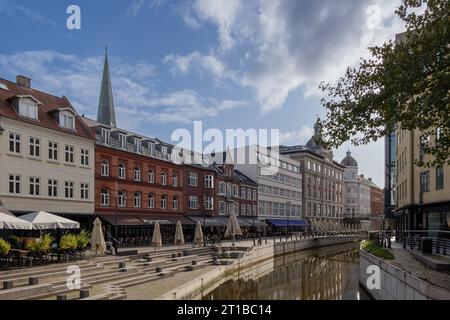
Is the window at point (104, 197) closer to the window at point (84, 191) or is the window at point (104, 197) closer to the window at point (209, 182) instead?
the window at point (84, 191)

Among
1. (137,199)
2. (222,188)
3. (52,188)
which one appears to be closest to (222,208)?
(222,188)

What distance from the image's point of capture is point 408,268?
1961 centimetres

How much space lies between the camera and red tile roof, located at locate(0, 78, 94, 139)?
2945 centimetres

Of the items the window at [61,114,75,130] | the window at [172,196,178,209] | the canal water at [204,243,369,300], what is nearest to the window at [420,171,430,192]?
the canal water at [204,243,369,300]

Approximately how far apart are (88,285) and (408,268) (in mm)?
14473

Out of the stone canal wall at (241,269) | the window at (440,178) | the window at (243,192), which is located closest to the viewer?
the stone canal wall at (241,269)

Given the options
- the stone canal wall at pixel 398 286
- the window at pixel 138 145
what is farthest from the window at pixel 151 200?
the stone canal wall at pixel 398 286

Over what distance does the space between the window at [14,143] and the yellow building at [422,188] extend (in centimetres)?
2678

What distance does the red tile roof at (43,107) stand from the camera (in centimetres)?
2945

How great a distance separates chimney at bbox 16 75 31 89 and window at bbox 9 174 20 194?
8.15 meters

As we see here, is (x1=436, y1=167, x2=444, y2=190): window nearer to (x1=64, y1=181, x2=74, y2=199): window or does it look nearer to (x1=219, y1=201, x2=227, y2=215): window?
(x1=64, y1=181, x2=74, y2=199): window

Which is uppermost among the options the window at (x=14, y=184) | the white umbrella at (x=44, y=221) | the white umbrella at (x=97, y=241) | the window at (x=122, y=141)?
the window at (x=122, y=141)

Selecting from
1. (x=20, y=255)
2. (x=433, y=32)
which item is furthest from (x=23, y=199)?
(x=433, y=32)
